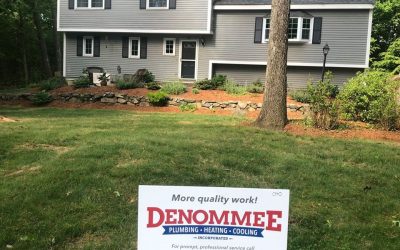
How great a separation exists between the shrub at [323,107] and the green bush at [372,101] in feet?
2.28

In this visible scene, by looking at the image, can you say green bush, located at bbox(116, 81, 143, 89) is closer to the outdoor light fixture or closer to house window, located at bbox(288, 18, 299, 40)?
the outdoor light fixture

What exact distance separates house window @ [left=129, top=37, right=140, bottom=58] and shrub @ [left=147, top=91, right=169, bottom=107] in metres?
6.55

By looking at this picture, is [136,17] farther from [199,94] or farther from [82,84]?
[199,94]

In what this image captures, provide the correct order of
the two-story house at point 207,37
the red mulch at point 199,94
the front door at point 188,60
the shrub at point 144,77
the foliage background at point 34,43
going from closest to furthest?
the red mulch at point 199,94 → the two-story house at point 207,37 → the shrub at point 144,77 → the front door at point 188,60 → the foliage background at point 34,43

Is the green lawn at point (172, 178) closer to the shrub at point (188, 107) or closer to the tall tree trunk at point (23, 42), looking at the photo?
the shrub at point (188, 107)

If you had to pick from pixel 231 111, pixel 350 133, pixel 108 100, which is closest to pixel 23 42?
pixel 108 100

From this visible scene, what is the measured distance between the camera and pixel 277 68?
374 inches

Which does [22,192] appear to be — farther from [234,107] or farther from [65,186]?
[234,107]

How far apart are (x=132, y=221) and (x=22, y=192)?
1.43m

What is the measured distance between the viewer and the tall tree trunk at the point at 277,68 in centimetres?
945

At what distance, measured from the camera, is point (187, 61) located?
70.1 feet

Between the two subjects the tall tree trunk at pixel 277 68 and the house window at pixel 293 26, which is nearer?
the tall tree trunk at pixel 277 68

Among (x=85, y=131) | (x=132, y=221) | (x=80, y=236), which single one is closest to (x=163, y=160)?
(x=132, y=221)

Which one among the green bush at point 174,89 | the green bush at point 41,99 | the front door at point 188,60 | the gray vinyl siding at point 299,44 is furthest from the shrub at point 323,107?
the front door at point 188,60
